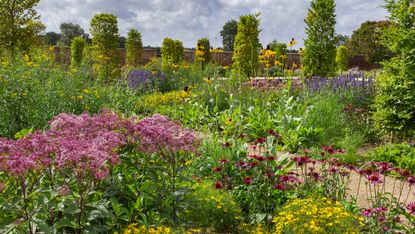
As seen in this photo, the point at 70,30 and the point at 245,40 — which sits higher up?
the point at 70,30

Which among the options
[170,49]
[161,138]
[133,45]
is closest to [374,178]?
[161,138]

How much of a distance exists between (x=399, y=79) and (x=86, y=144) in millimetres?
6478

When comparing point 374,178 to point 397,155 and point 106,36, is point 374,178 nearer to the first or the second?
point 397,155

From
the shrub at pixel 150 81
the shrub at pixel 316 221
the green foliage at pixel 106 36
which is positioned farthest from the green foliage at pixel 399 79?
the green foliage at pixel 106 36

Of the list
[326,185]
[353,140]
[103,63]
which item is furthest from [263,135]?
[103,63]

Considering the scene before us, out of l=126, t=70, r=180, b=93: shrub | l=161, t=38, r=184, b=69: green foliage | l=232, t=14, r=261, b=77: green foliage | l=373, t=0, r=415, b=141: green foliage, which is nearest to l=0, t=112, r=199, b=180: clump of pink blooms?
l=373, t=0, r=415, b=141: green foliage

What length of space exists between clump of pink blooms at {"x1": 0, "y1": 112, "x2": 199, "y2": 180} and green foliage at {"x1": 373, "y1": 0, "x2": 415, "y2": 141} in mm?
5324

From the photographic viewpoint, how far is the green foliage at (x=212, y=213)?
12.0 ft

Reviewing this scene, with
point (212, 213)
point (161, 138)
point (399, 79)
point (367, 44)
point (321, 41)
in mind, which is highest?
point (367, 44)

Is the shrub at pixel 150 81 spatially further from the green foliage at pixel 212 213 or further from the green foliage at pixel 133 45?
the green foliage at pixel 133 45

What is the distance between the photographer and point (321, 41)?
13.2 metres

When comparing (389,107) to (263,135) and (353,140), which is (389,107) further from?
(263,135)

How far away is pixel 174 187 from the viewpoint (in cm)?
346

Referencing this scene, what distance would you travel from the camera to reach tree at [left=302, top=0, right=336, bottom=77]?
13.2 meters
